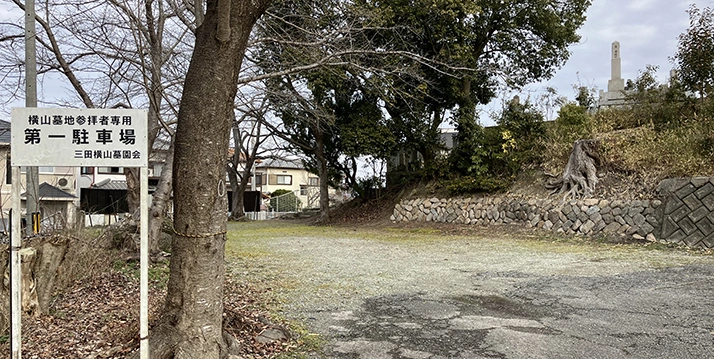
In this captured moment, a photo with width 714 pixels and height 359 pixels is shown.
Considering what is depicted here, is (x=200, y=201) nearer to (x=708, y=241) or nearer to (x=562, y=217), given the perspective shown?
(x=708, y=241)

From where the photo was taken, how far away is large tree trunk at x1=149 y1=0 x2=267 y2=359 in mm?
3062

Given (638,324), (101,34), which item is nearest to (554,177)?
(638,324)

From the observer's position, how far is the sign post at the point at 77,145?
2.85 metres

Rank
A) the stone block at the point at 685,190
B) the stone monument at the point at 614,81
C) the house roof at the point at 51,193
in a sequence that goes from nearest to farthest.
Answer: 1. the stone block at the point at 685,190
2. the house roof at the point at 51,193
3. the stone monument at the point at 614,81

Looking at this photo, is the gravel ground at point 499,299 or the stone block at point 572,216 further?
the stone block at point 572,216

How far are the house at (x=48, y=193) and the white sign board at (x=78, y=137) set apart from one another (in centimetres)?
194

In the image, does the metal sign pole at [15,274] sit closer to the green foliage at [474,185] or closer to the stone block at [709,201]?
the stone block at [709,201]

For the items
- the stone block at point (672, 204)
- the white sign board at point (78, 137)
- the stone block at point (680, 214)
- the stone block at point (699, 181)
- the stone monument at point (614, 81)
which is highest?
the stone monument at point (614, 81)

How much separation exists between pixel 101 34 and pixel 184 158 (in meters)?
4.66

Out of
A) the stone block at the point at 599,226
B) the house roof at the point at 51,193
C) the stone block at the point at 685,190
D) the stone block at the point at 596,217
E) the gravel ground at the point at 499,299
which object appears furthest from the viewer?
the house roof at the point at 51,193

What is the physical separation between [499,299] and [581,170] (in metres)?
7.53

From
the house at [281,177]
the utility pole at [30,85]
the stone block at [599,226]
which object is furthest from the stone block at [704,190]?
the house at [281,177]

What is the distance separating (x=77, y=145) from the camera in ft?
9.46

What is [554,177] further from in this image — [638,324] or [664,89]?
[638,324]
